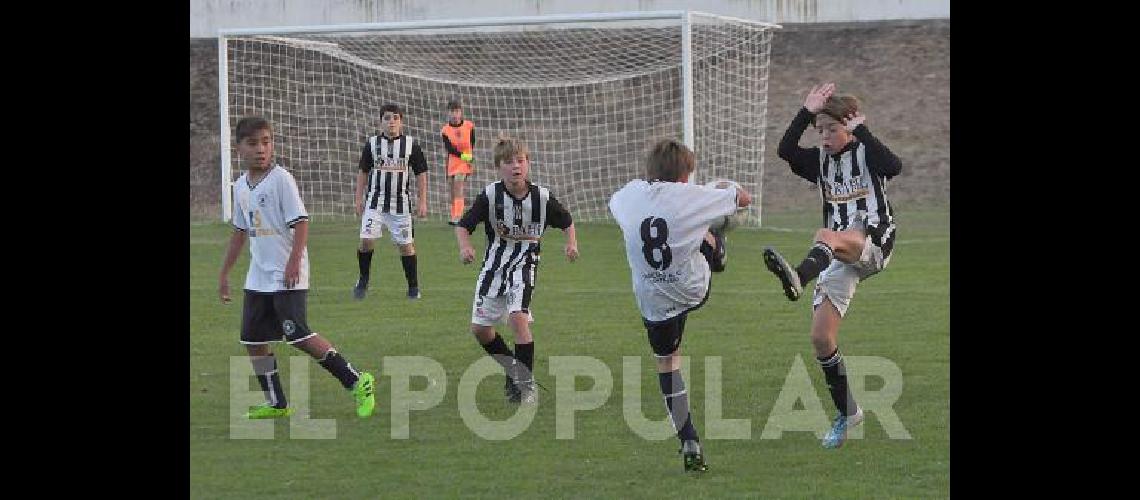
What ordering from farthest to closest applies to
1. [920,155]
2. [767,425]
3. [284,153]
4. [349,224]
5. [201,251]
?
[920,155], [284,153], [349,224], [201,251], [767,425]

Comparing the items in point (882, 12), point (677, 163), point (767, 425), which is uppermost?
point (882, 12)

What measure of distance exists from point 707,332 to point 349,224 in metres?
13.1

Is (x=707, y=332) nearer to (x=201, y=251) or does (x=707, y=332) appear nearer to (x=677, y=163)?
(x=677, y=163)

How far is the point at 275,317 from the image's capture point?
30.5 ft

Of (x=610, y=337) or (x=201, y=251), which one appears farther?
(x=201, y=251)

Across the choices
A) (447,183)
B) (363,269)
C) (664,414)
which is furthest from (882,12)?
(664,414)

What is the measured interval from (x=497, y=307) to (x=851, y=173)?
251 cm

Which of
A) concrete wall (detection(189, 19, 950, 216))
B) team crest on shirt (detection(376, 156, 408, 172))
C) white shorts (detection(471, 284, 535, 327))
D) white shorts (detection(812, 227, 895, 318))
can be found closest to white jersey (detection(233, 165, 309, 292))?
white shorts (detection(471, 284, 535, 327))

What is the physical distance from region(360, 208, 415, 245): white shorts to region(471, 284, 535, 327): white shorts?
5.46 metres

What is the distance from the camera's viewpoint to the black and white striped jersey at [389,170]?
15508 mm

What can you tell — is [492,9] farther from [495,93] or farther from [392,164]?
[392,164]

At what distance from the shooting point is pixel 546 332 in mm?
12758

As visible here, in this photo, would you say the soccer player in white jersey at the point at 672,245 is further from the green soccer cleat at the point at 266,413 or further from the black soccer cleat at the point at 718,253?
the green soccer cleat at the point at 266,413

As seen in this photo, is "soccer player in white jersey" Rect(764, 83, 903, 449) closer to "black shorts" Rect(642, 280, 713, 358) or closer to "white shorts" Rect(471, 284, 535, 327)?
"black shorts" Rect(642, 280, 713, 358)
